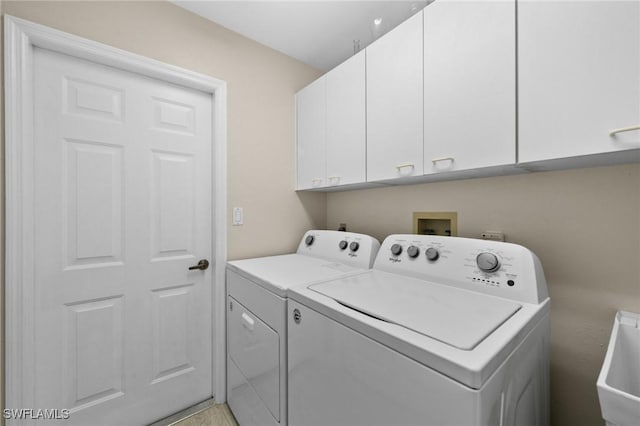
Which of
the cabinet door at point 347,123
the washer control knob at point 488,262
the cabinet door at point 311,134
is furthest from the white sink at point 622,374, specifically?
the cabinet door at point 311,134

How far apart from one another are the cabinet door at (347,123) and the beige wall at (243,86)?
47 cm

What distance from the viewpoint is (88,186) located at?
53.2 inches

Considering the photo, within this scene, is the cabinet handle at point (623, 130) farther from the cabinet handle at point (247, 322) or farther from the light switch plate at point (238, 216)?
the light switch plate at point (238, 216)

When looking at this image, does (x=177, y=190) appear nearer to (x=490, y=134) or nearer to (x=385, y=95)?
(x=385, y=95)

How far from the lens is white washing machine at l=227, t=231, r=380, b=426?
1125 mm

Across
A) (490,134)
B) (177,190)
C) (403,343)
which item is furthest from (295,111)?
(403,343)

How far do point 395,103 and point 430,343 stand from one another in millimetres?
1130

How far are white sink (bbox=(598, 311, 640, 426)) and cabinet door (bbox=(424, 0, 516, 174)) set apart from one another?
679 mm

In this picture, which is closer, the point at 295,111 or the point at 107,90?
the point at 107,90

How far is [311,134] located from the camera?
1887mm

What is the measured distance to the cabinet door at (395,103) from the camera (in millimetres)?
1226

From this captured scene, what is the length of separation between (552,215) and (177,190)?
201 centimetres

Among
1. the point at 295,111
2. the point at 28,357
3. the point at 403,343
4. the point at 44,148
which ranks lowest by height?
the point at 28,357

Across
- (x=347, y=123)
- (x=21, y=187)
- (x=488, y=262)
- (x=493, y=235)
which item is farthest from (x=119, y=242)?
(x=493, y=235)
